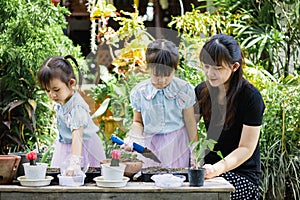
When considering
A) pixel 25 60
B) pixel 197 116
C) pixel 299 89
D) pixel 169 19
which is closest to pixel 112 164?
pixel 197 116

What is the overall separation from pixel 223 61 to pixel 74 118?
2.01 feet

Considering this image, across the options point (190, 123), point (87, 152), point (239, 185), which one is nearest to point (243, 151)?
point (239, 185)

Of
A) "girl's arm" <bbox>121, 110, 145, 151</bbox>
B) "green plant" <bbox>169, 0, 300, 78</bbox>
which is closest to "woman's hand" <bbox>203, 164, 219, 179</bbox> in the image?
"girl's arm" <bbox>121, 110, 145, 151</bbox>

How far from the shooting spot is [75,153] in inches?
97.3

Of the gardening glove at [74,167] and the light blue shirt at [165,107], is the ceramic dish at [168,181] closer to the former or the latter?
the gardening glove at [74,167]

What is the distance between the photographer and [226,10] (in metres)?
4.95

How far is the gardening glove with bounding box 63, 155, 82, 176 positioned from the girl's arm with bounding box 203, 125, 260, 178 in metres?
0.50

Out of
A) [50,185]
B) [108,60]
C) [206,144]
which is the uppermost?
[108,60]

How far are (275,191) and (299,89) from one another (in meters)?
0.66

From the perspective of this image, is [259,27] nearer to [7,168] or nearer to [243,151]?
[243,151]

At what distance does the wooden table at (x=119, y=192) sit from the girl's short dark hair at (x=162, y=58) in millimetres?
514

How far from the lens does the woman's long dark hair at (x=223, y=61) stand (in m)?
2.48

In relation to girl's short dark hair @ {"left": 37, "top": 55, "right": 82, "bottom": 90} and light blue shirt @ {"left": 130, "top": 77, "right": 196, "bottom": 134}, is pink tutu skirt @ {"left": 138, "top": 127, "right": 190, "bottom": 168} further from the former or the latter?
girl's short dark hair @ {"left": 37, "top": 55, "right": 82, "bottom": 90}

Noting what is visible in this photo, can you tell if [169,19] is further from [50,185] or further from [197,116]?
[50,185]
